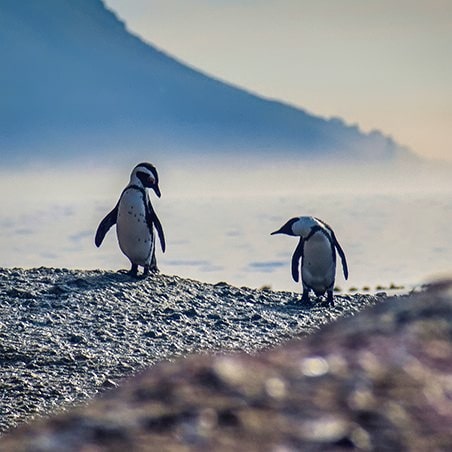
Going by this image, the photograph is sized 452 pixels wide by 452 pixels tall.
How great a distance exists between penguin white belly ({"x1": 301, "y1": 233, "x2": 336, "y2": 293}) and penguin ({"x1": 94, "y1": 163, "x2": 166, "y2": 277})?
1651mm

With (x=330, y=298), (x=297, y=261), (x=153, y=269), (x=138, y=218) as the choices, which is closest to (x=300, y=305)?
(x=330, y=298)

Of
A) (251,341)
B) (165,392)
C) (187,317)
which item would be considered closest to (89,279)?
(187,317)

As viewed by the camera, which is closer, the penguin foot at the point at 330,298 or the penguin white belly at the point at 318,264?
the penguin foot at the point at 330,298

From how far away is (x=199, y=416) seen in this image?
0.86m

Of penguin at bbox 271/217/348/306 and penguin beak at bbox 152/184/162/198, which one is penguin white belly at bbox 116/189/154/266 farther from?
penguin at bbox 271/217/348/306

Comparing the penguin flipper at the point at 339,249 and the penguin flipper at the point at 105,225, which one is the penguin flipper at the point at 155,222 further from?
the penguin flipper at the point at 339,249

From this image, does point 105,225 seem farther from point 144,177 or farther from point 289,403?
point 289,403

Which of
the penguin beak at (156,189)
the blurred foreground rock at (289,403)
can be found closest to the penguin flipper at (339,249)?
the penguin beak at (156,189)

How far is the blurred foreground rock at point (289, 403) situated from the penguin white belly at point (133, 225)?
11.0 meters

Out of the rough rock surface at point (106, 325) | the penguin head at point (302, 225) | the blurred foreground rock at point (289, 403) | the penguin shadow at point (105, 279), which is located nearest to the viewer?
the blurred foreground rock at point (289, 403)

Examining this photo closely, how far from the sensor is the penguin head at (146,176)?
1212cm

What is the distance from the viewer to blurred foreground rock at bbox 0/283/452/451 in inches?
32.4

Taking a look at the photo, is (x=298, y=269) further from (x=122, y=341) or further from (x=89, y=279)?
(x=122, y=341)

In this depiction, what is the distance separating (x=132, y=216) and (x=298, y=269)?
189 centimetres
